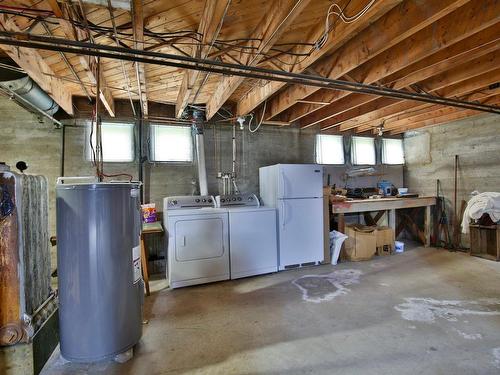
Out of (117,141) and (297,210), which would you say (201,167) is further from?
(297,210)

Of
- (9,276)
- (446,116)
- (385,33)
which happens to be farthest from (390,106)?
(9,276)

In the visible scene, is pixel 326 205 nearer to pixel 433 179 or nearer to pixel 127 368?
pixel 433 179

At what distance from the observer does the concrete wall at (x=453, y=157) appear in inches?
178

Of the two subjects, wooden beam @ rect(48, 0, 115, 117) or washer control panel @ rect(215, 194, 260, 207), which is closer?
wooden beam @ rect(48, 0, 115, 117)

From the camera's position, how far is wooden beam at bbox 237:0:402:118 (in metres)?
1.78

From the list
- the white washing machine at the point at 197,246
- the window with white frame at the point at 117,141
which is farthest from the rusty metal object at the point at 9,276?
the window with white frame at the point at 117,141

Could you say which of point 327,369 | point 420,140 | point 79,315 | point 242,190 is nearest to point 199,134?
point 242,190

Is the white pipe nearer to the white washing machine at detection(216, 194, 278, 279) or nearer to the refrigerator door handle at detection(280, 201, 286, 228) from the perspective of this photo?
the white washing machine at detection(216, 194, 278, 279)

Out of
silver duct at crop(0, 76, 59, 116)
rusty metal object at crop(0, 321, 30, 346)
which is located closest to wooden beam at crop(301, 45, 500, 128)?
silver duct at crop(0, 76, 59, 116)

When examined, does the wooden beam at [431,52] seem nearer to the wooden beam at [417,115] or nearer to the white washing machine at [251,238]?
the wooden beam at [417,115]

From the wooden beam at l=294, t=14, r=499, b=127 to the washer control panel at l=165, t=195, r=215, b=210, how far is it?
242 centimetres

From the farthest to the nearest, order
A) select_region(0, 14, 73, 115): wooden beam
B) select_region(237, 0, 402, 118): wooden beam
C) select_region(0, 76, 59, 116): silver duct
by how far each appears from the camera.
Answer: select_region(0, 76, 59, 116): silver duct → select_region(0, 14, 73, 115): wooden beam → select_region(237, 0, 402, 118): wooden beam

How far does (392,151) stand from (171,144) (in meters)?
4.67

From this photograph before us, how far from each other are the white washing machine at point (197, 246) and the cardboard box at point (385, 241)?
273 centimetres
